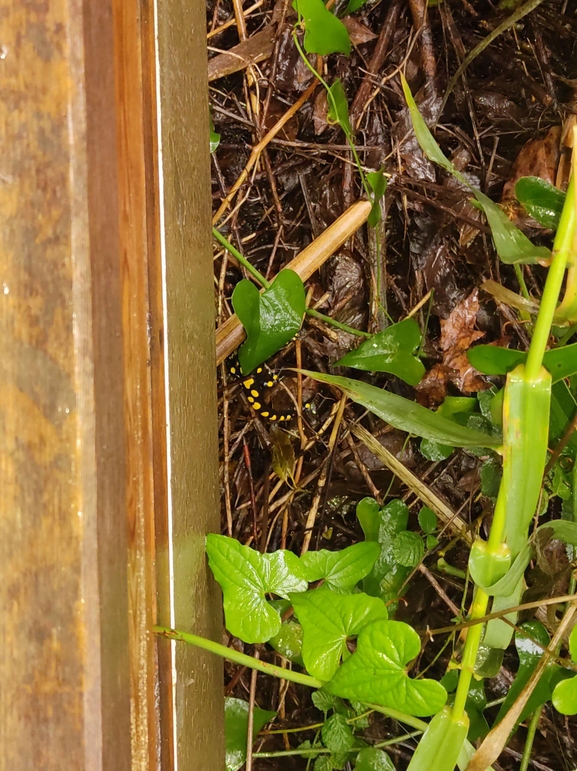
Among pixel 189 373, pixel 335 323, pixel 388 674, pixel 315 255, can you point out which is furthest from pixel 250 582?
pixel 315 255

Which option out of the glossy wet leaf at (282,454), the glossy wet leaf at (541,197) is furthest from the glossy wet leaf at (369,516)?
the glossy wet leaf at (541,197)

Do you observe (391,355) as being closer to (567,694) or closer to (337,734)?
(567,694)

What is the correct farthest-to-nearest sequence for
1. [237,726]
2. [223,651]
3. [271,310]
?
[237,726] < [271,310] < [223,651]

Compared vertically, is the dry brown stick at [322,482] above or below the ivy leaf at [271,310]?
below

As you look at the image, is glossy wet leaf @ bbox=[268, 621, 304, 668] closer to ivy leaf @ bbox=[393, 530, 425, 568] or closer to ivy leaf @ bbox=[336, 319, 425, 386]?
ivy leaf @ bbox=[393, 530, 425, 568]

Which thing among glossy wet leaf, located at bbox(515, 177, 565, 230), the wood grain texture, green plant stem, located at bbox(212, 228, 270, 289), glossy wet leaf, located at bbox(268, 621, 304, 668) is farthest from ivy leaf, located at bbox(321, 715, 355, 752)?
glossy wet leaf, located at bbox(515, 177, 565, 230)

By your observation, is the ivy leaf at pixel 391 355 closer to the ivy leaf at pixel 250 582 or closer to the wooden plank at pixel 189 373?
the wooden plank at pixel 189 373
